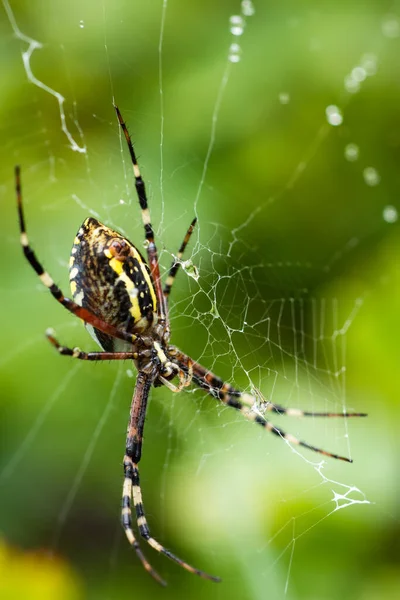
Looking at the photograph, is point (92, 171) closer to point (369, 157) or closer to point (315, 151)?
point (315, 151)

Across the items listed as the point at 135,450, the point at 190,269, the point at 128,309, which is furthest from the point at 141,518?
the point at 190,269

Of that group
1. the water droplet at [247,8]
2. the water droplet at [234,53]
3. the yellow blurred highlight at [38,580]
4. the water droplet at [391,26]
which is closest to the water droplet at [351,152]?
the water droplet at [391,26]

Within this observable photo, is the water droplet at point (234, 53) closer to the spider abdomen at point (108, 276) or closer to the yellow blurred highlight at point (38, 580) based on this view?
the spider abdomen at point (108, 276)

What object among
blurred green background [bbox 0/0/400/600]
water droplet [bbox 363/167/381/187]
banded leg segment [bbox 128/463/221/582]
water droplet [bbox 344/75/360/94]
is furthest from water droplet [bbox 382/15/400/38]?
banded leg segment [bbox 128/463/221/582]

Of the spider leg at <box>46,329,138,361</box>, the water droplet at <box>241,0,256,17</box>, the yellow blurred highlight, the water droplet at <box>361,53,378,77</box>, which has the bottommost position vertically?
the yellow blurred highlight

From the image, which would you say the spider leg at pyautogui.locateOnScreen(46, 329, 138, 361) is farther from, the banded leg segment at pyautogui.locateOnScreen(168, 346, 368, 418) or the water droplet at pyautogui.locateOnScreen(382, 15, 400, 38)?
the water droplet at pyautogui.locateOnScreen(382, 15, 400, 38)
